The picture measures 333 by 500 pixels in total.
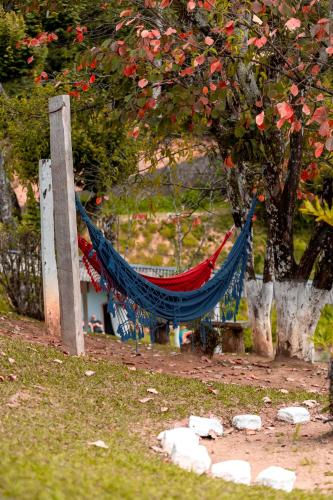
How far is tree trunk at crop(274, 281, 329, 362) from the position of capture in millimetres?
8141

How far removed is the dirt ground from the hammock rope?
0.41 meters

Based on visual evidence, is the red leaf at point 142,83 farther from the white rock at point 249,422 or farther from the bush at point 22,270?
the bush at point 22,270

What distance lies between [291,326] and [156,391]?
214 centimetres

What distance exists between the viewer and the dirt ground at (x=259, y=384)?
198 inches

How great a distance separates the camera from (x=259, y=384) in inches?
287

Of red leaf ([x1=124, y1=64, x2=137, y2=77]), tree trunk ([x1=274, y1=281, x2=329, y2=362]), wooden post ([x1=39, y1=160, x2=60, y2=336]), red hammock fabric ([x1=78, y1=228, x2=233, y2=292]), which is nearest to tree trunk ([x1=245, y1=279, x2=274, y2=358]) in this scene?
tree trunk ([x1=274, y1=281, x2=329, y2=362])

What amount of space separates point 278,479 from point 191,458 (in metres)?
0.46

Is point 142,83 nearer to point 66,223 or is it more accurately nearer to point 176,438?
point 66,223

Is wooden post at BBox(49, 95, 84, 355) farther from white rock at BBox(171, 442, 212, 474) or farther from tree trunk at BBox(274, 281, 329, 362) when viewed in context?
white rock at BBox(171, 442, 212, 474)

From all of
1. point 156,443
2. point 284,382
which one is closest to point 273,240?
point 284,382

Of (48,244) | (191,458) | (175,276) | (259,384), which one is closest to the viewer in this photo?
(191,458)

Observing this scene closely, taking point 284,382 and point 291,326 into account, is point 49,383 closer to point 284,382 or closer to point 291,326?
point 284,382

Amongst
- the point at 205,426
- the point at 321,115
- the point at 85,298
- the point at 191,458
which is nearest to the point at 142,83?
the point at 321,115

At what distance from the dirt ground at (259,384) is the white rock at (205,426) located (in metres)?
0.06
